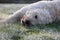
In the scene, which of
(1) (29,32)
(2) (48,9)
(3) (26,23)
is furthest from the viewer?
(2) (48,9)

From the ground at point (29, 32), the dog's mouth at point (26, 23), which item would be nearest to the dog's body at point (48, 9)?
the ground at point (29, 32)

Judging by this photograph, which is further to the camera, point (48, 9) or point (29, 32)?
point (48, 9)

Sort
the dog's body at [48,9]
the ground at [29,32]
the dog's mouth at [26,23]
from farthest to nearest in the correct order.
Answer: the dog's body at [48,9] → the dog's mouth at [26,23] → the ground at [29,32]

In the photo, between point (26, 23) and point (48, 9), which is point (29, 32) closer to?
point (26, 23)

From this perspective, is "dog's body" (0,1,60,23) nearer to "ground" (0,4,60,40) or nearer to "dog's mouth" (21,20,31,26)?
"ground" (0,4,60,40)

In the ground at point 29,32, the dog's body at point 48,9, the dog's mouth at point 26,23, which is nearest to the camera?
the ground at point 29,32

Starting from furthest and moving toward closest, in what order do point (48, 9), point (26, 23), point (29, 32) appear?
point (48, 9) < point (26, 23) < point (29, 32)

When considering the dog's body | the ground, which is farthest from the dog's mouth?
the dog's body

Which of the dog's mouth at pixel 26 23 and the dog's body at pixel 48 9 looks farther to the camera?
the dog's body at pixel 48 9

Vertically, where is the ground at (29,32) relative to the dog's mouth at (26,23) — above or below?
below

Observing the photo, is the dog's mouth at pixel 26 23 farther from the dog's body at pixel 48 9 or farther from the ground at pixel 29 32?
the dog's body at pixel 48 9

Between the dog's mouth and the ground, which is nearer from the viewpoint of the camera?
the ground

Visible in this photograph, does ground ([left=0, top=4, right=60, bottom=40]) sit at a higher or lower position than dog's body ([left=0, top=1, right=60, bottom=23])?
lower

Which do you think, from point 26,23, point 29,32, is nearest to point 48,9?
point 26,23
